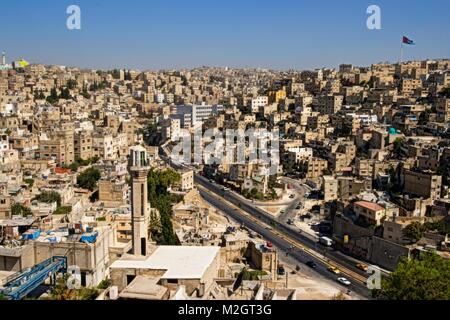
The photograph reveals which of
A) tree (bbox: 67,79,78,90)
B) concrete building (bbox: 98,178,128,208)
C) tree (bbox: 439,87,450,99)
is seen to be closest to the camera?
concrete building (bbox: 98,178,128,208)

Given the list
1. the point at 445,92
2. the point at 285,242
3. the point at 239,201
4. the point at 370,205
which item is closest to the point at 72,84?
the point at 445,92

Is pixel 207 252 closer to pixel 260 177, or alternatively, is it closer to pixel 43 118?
pixel 260 177

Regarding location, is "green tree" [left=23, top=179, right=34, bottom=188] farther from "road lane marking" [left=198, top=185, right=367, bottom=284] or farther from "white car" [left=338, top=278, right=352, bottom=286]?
"white car" [left=338, top=278, right=352, bottom=286]

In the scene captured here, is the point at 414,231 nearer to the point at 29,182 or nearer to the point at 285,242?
the point at 285,242

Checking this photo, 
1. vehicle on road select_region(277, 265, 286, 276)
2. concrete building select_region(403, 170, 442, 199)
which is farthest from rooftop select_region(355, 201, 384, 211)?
vehicle on road select_region(277, 265, 286, 276)

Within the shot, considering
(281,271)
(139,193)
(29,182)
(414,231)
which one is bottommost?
A: (281,271)
